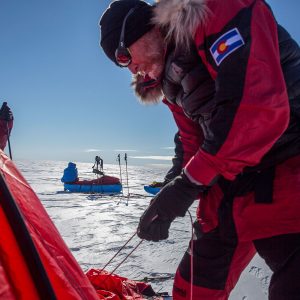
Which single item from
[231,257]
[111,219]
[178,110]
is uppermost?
[178,110]

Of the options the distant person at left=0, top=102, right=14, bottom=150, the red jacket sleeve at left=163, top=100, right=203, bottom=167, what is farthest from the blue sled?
the red jacket sleeve at left=163, top=100, right=203, bottom=167

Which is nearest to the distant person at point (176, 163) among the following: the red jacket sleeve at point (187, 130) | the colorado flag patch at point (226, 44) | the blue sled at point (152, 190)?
the red jacket sleeve at point (187, 130)

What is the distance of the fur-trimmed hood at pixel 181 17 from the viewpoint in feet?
3.83

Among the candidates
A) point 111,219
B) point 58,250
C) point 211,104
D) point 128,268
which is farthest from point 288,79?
point 111,219

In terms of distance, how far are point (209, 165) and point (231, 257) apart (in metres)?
0.70

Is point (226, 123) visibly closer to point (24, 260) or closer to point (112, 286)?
point (24, 260)

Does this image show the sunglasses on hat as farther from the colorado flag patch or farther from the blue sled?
the blue sled

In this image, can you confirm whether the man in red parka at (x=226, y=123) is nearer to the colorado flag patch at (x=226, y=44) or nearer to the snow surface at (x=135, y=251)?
the colorado flag patch at (x=226, y=44)

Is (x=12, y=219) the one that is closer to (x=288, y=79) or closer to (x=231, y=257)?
(x=288, y=79)

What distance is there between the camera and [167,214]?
1315 mm

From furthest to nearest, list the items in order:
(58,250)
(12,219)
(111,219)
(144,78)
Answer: (111,219), (144,78), (58,250), (12,219)

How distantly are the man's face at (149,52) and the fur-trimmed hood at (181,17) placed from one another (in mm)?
115

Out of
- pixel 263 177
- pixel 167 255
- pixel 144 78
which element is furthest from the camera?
pixel 167 255

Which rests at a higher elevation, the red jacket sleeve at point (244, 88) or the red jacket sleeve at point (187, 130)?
the red jacket sleeve at point (244, 88)
